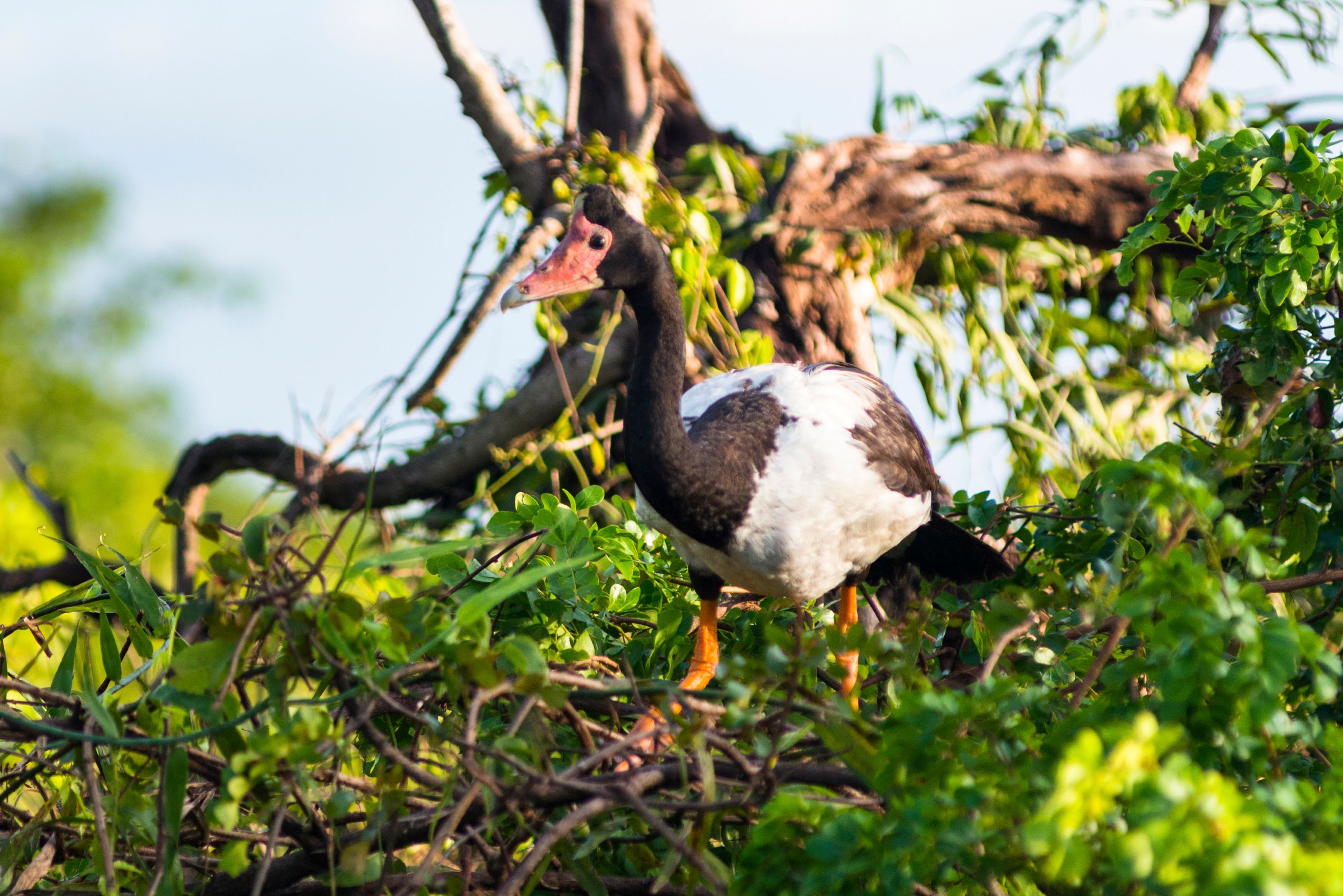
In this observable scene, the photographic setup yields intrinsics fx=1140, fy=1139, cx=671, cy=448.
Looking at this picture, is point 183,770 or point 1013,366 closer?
point 183,770

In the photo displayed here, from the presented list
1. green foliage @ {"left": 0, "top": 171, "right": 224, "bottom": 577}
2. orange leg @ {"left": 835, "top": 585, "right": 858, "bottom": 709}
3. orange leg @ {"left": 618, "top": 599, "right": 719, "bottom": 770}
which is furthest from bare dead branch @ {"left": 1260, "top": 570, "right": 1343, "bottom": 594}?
green foliage @ {"left": 0, "top": 171, "right": 224, "bottom": 577}

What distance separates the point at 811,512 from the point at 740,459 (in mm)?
171

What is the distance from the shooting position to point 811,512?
217cm

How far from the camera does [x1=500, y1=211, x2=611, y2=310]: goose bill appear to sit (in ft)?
7.09

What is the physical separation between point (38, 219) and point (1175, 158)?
2267 cm

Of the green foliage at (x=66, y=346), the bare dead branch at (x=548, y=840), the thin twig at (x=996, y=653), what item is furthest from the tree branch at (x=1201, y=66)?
the green foliage at (x=66, y=346)

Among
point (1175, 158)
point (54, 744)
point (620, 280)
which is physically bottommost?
point (54, 744)

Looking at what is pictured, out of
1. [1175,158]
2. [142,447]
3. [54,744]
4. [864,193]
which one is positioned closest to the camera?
[54,744]

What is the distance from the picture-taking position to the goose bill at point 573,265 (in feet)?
7.09

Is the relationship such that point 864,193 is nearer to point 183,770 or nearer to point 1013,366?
point 1013,366

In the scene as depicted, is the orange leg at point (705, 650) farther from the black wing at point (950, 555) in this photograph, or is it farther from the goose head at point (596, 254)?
the goose head at point (596, 254)

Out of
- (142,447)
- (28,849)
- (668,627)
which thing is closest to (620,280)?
(668,627)

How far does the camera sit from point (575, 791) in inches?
51.8

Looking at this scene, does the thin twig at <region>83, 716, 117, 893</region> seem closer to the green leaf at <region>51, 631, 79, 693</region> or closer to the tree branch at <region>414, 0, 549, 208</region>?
the green leaf at <region>51, 631, 79, 693</region>
